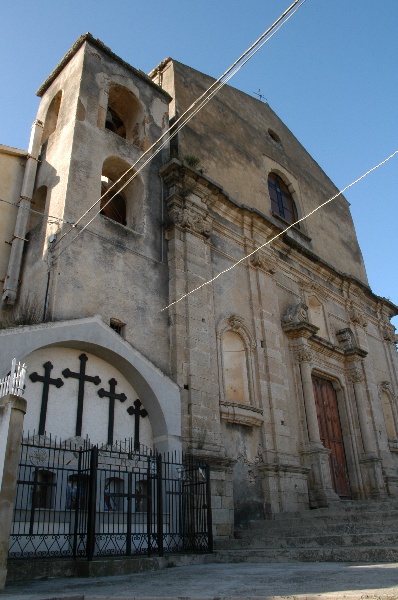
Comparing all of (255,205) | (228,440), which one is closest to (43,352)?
(228,440)

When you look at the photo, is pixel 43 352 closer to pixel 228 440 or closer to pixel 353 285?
pixel 228 440

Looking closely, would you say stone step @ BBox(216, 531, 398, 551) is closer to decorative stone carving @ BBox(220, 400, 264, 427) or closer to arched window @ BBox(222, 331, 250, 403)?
decorative stone carving @ BBox(220, 400, 264, 427)

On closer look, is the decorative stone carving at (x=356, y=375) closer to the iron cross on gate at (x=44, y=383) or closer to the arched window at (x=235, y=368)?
the arched window at (x=235, y=368)

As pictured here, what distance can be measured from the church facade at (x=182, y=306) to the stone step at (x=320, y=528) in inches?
21.0

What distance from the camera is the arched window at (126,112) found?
12667 millimetres

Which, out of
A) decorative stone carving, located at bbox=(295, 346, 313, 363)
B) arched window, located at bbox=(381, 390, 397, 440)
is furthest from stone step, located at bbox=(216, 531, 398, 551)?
arched window, located at bbox=(381, 390, 397, 440)

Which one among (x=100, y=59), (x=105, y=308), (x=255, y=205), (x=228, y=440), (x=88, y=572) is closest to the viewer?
(x=88, y=572)

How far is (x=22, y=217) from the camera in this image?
10.6 metres

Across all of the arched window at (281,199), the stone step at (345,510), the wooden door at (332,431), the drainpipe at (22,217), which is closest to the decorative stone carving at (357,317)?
the wooden door at (332,431)

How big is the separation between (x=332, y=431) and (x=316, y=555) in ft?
24.6

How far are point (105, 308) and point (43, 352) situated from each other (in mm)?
1498

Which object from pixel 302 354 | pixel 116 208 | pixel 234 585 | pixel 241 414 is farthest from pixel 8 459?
pixel 302 354

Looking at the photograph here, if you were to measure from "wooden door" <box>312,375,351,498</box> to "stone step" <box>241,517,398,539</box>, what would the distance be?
436 cm

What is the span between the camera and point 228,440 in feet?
34.1
